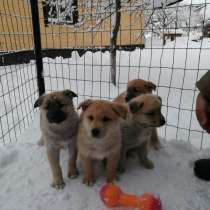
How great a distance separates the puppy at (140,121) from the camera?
2881 mm

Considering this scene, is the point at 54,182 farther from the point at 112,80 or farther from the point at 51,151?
the point at 112,80

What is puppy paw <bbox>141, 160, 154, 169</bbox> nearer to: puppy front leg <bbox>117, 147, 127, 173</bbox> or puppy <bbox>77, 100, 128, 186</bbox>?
puppy front leg <bbox>117, 147, 127, 173</bbox>

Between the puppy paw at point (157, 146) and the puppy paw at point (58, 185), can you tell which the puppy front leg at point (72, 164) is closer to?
the puppy paw at point (58, 185)

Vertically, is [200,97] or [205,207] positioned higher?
[200,97]

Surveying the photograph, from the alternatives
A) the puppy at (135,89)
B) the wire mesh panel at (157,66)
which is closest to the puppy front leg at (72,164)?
the puppy at (135,89)

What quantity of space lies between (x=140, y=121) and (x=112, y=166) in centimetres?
52

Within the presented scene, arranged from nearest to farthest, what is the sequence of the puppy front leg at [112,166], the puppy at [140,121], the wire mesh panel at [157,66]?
the puppy front leg at [112,166]
the puppy at [140,121]
the wire mesh panel at [157,66]

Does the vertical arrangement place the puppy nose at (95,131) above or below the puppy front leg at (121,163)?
above

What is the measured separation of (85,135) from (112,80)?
444cm

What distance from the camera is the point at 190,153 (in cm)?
341

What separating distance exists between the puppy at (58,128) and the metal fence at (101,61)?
1594 millimetres

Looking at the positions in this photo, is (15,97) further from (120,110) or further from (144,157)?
(120,110)

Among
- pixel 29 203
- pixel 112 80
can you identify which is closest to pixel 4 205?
pixel 29 203

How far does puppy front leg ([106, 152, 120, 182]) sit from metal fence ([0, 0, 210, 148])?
165 cm
